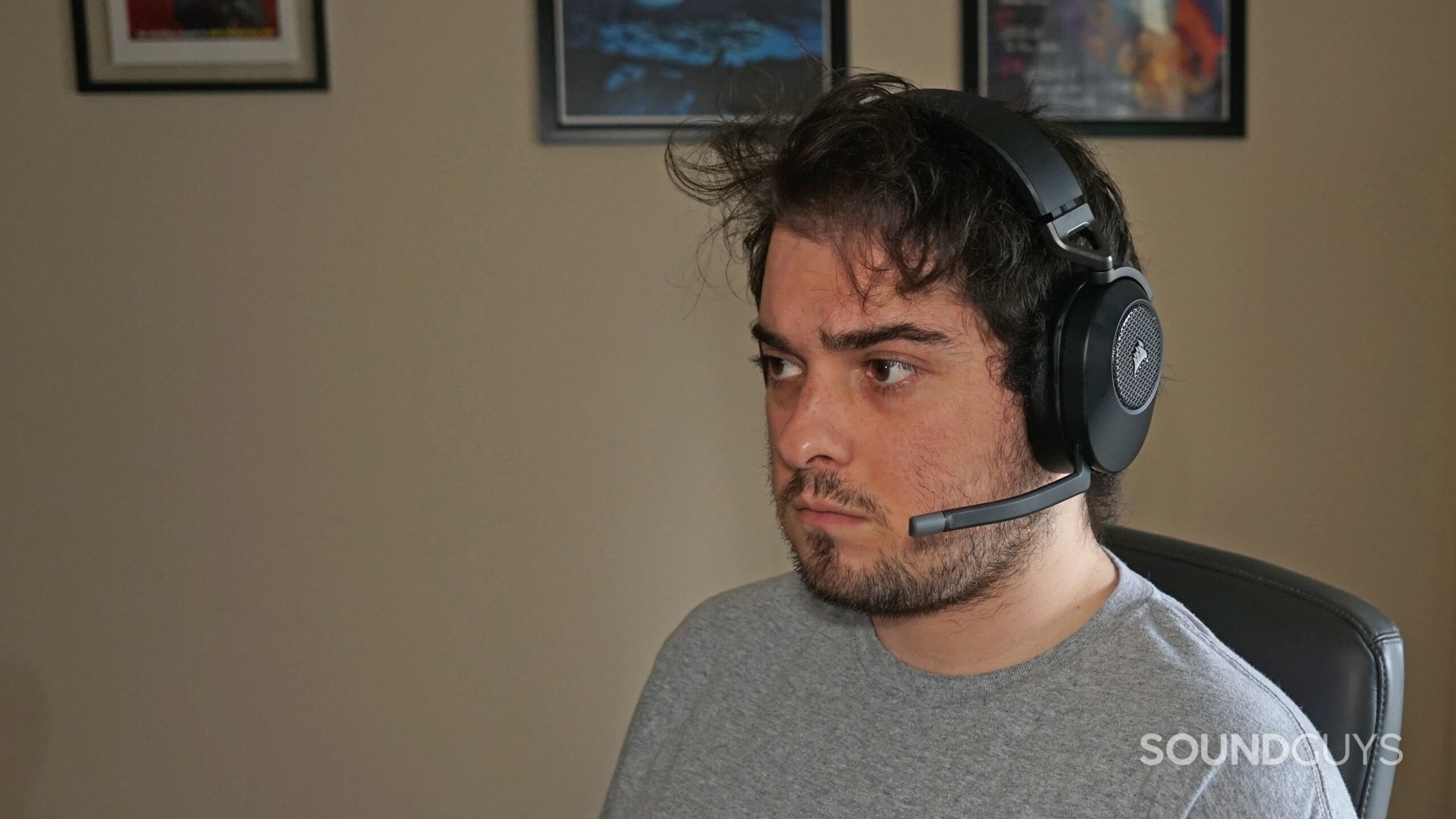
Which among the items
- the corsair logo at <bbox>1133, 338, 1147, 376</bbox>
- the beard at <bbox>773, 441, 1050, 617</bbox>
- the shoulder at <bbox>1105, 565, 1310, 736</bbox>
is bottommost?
the shoulder at <bbox>1105, 565, 1310, 736</bbox>

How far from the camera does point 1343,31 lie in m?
2.01

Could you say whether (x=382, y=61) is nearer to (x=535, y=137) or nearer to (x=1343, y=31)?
(x=535, y=137)

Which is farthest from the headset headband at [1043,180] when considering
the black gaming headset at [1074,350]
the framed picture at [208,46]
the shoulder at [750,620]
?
the framed picture at [208,46]

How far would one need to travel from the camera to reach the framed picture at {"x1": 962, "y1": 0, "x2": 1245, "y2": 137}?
6.41 feet

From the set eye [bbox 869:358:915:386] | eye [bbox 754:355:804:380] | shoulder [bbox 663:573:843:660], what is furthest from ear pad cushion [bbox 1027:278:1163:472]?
shoulder [bbox 663:573:843:660]

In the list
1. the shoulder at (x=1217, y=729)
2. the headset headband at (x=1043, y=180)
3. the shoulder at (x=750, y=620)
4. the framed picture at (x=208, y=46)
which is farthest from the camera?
the framed picture at (x=208, y=46)

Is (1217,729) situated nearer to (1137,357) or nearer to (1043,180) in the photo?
(1137,357)

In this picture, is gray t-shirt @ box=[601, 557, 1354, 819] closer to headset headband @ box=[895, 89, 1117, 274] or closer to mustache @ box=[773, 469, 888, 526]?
mustache @ box=[773, 469, 888, 526]

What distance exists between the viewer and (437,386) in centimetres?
194

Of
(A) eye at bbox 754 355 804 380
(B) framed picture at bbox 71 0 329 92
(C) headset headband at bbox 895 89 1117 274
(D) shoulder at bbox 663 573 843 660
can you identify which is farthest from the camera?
(B) framed picture at bbox 71 0 329 92

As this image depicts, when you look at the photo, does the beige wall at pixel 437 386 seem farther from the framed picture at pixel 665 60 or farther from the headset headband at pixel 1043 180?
the headset headband at pixel 1043 180

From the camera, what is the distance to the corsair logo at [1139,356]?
935 millimetres

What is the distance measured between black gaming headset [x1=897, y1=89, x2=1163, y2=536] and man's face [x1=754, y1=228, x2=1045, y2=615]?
4 centimetres

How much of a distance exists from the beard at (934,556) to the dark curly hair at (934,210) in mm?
78
